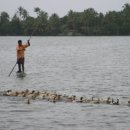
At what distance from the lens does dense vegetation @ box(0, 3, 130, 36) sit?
541ft

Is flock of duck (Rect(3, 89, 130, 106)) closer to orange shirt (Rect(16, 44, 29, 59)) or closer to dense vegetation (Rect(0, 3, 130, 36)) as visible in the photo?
orange shirt (Rect(16, 44, 29, 59))

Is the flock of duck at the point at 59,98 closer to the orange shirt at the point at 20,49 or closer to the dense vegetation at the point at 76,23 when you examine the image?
the orange shirt at the point at 20,49

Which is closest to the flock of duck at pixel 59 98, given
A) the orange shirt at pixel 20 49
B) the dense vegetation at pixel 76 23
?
the orange shirt at pixel 20 49

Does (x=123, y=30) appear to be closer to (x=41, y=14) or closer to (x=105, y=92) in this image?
(x=41, y=14)

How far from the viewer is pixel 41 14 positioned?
584 ft

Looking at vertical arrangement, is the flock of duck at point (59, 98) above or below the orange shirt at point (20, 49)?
below

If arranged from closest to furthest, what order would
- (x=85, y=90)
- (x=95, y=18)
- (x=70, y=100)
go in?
(x=70, y=100) → (x=85, y=90) → (x=95, y=18)

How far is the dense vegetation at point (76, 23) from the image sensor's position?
541 ft

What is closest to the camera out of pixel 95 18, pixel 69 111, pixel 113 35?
pixel 69 111

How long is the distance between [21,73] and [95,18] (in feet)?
431

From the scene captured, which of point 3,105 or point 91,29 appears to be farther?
point 91,29

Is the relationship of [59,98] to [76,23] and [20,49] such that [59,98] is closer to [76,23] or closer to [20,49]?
[20,49]

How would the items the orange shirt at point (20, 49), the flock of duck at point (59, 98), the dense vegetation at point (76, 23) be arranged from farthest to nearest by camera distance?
the dense vegetation at point (76, 23), the orange shirt at point (20, 49), the flock of duck at point (59, 98)

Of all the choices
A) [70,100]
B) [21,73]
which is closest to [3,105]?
[70,100]
